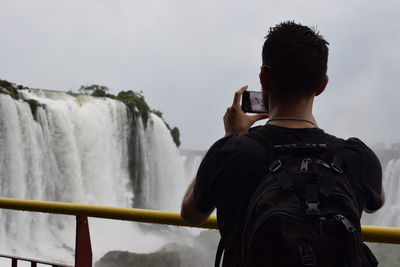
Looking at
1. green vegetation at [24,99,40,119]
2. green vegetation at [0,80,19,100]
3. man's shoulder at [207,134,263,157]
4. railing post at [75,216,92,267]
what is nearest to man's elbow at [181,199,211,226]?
man's shoulder at [207,134,263,157]

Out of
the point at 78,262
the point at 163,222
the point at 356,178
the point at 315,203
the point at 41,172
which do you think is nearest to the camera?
the point at 315,203

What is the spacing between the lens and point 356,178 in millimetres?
1345

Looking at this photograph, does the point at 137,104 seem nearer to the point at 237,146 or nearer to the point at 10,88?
the point at 10,88

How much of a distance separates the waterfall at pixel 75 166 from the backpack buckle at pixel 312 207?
40.2ft

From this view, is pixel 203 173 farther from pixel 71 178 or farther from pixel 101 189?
pixel 101 189

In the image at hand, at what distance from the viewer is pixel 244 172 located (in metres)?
1.32

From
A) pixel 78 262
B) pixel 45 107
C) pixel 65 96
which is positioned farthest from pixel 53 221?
pixel 78 262

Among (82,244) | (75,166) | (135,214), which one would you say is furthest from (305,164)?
(75,166)

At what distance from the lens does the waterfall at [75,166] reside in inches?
684

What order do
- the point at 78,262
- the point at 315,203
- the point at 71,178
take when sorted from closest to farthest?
the point at 315,203, the point at 78,262, the point at 71,178

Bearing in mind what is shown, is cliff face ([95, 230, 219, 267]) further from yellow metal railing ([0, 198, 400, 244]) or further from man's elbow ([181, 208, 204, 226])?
man's elbow ([181, 208, 204, 226])

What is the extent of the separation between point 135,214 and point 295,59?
4.17 ft

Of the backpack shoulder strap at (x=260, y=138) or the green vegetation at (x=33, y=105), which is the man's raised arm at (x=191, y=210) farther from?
the green vegetation at (x=33, y=105)

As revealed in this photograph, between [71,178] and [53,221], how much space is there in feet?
7.76
